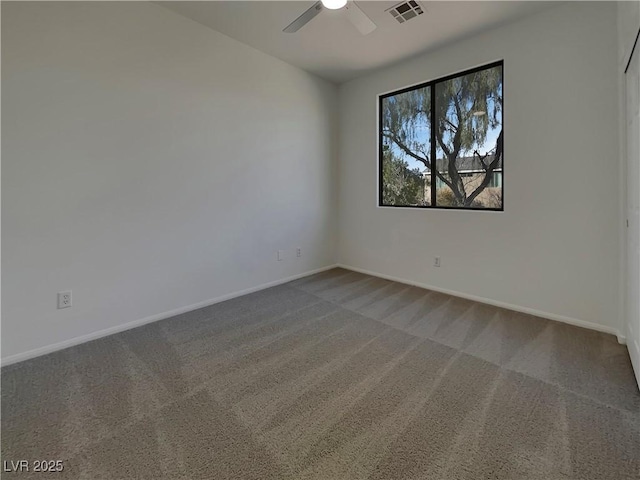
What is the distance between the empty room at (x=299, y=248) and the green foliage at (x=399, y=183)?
0.18 ft

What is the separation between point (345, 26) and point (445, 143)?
1635mm

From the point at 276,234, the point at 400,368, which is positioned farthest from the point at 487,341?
the point at 276,234

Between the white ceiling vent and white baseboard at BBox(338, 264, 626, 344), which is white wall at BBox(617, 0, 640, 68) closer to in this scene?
the white ceiling vent

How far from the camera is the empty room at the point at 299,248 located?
1458mm

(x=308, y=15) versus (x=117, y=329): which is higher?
(x=308, y=15)

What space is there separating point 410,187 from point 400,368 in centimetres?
253

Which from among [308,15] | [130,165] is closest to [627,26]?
[308,15]

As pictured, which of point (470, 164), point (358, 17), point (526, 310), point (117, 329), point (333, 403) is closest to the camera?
point (333, 403)

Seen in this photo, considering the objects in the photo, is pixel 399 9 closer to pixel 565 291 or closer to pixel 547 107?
pixel 547 107

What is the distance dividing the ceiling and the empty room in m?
0.03

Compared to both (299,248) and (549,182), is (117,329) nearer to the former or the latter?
(299,248)

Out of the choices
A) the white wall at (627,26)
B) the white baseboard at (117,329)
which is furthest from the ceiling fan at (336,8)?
the white baseboard at (117,329)

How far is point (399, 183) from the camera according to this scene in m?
4.03

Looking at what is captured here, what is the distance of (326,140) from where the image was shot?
172 inches
